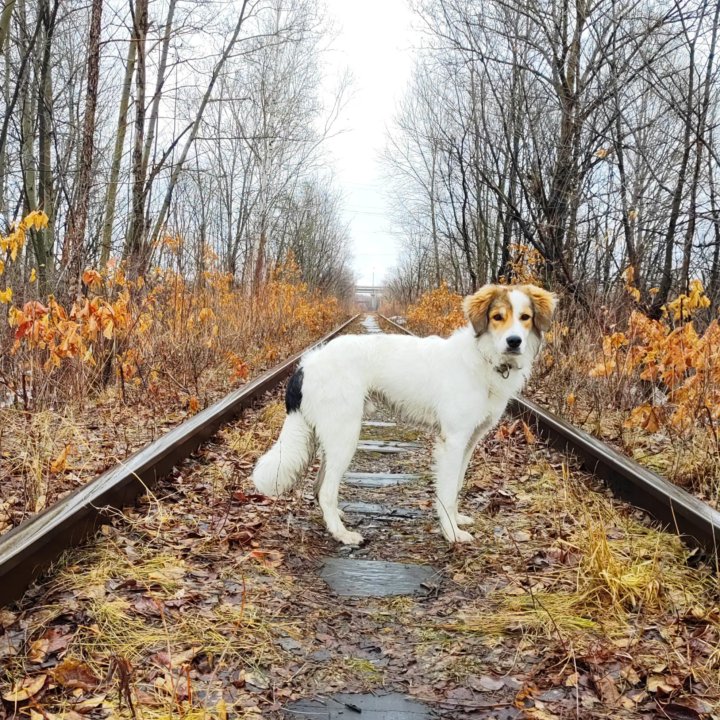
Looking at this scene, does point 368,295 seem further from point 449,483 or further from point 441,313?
point 449,483

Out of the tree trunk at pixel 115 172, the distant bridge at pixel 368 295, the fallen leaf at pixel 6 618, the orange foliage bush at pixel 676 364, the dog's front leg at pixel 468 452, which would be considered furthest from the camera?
the distant bridge at pixel 368 295

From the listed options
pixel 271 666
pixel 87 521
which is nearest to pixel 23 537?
pixel 87 521

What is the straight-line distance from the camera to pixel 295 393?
4051 millimetres

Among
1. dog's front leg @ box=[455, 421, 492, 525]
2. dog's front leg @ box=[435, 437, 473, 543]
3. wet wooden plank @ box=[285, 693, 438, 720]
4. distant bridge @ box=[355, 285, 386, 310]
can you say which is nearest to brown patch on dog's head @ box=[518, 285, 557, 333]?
dog's front leg @ box=[455, 421, 492, 525]

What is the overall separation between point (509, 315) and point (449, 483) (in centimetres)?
109

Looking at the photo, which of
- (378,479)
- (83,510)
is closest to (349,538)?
(378,479)

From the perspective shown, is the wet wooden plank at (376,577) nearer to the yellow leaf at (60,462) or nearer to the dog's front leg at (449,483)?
the dog's front leg at (449,483)

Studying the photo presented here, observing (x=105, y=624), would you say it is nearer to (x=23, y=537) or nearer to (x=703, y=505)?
(x=23, y=537)

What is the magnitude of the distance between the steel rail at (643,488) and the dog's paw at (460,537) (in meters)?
1.13

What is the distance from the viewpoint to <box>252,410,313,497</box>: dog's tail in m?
3.90

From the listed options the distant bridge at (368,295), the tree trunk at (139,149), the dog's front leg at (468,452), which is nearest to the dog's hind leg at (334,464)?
the dog's front leg at (468,452)

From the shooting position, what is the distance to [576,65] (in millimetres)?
9148

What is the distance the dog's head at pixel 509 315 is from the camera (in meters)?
3.78

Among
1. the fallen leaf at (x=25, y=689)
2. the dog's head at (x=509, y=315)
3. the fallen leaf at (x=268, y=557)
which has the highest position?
the dog's head at (x=509, y=315)
